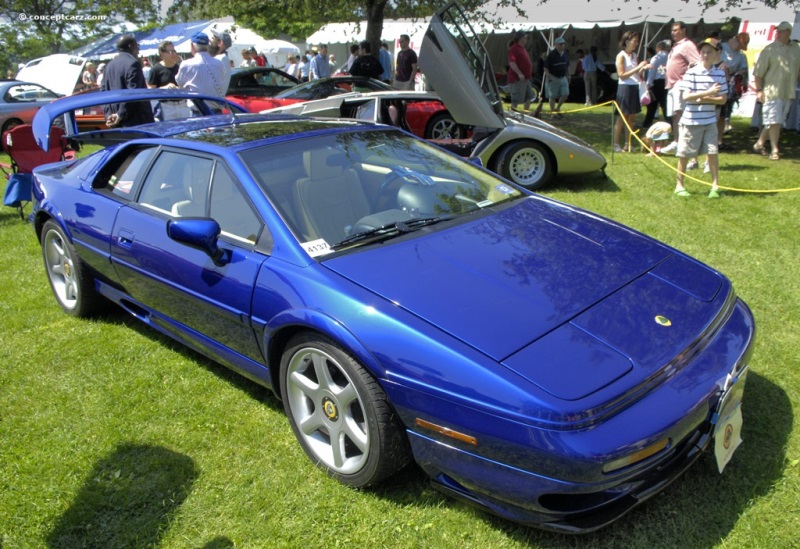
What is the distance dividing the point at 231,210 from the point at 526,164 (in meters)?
4.87

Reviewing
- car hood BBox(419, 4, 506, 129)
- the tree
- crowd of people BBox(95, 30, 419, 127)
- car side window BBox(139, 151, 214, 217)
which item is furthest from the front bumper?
the tree

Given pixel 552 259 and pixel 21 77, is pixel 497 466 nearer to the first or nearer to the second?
pixel 552 259

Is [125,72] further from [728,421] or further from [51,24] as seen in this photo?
[51,24]

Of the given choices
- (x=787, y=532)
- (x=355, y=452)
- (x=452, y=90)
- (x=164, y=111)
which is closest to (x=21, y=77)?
(x=164, y=111)

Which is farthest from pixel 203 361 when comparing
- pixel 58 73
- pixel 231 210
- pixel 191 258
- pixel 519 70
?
pixel 58 73

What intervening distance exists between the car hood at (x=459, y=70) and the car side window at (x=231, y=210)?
3626 millimetres

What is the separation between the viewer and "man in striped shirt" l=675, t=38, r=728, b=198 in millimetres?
6547

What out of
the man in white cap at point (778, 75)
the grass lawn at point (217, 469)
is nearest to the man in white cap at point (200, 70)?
the grass lawn at point (217, 469)

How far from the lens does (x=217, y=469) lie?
2.81m

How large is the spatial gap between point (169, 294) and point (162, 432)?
70 cm

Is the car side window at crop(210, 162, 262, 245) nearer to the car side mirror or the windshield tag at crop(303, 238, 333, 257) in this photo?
the car side mirror

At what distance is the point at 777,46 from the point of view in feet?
27.9

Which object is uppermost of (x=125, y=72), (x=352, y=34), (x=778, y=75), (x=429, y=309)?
(x=352, y=34)

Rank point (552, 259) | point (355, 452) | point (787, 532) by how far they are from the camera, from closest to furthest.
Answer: point (787, 532), point (355, 452), point (552, 259)
